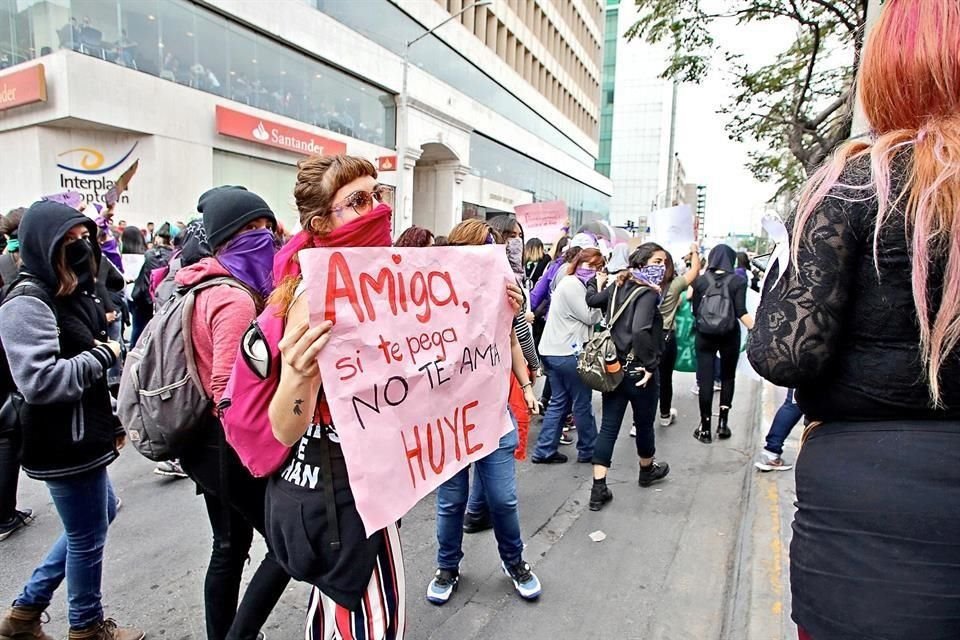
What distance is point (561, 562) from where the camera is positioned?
11.6ft

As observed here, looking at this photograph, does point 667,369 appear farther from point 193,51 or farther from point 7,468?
point 193,51

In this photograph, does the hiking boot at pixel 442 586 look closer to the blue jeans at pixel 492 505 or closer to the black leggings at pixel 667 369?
the blue jeans at pixel 492 505

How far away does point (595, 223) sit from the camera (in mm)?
11906

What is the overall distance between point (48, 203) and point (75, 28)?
44.7ft

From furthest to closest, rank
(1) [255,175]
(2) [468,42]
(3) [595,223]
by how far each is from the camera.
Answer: (2) [468,42] → (1) [255,175] → (3) [595,223]

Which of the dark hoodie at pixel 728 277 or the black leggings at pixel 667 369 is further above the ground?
the dark hoodie at pixel 728 277

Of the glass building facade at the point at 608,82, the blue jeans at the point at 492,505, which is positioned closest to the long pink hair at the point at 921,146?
the blue jeans at the point at 492,505

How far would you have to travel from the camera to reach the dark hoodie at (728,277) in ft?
18.9

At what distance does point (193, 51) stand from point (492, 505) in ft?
54.2

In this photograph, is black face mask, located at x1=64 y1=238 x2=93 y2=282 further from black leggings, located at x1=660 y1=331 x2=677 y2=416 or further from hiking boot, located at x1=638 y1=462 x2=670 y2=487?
black leggings, located at x1=660 y1=331 x2=677 y2=416

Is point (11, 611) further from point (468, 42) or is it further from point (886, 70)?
point (468, 42)

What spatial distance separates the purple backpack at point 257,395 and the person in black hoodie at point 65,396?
3.35 feet

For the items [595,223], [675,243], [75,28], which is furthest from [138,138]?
[675,243]

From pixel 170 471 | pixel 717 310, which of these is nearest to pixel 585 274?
pixel 717 310
